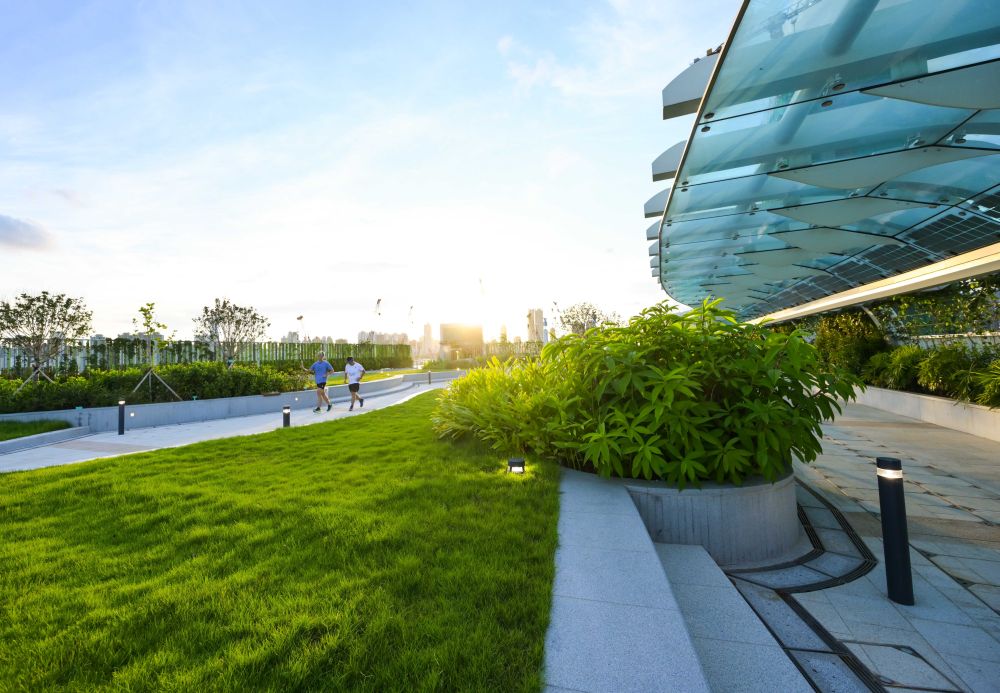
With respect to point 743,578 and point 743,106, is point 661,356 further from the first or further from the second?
point 743,106

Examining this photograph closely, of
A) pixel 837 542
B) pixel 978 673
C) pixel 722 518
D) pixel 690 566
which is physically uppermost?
pixel 722 518

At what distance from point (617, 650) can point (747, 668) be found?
0.83m

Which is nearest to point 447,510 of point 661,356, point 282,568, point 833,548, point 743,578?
point 282,568

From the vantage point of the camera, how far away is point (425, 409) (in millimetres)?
11539

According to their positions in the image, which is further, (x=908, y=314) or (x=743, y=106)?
(x=908, y=314)

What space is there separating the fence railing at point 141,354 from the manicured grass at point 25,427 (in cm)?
460

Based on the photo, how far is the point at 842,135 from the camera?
524 centimetres

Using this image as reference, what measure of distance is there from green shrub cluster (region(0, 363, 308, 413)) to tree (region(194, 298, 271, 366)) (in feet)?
34.9

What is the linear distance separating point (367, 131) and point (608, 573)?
28.6ft

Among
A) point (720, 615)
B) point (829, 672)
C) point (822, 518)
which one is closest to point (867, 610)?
point (829, 672)

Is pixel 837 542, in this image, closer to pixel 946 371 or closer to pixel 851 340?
pixel 946 371

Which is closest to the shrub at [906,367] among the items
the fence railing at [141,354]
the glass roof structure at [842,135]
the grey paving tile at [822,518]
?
the glass roof structure at [842,135]

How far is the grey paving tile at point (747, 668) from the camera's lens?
2102mm

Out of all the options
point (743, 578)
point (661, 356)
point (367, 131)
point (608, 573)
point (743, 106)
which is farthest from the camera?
point (367, 131)
